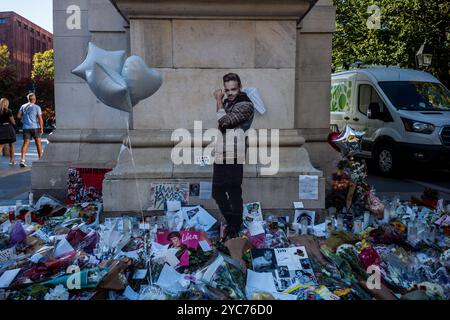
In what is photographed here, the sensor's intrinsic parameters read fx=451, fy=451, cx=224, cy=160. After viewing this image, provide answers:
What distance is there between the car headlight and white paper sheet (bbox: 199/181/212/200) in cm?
637

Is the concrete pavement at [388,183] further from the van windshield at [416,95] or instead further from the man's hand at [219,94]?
the man's hand at [219,94]

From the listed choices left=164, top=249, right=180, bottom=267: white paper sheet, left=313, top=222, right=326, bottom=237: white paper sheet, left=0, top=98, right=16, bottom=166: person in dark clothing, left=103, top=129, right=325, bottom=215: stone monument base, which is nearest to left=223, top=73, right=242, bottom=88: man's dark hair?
left=103, top=129, right=325, bottom=215: stone monument base

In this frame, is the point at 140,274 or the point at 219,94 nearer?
the point at 140,274

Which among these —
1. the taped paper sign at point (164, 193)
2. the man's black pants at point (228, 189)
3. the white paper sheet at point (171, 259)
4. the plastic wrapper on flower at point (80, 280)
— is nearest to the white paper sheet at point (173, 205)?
the taped paper sign at point (164, 193)

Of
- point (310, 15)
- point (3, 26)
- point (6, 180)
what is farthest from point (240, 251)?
point (3, 26)

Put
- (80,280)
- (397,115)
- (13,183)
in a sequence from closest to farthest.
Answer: (80,280) → (13,183) → (397,115)

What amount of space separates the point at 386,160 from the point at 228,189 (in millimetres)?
6614

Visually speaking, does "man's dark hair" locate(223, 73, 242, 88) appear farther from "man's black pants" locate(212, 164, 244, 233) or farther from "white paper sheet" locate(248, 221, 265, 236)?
"white paper sheet" locate(248, 221, 265, 236)

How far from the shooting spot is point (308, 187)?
17.5ft

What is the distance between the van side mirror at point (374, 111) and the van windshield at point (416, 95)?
1.18 feet

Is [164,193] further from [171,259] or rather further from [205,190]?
[171,259]

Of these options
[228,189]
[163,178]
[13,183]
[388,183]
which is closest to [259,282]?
[228,189]

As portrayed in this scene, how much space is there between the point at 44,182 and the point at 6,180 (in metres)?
2.92
